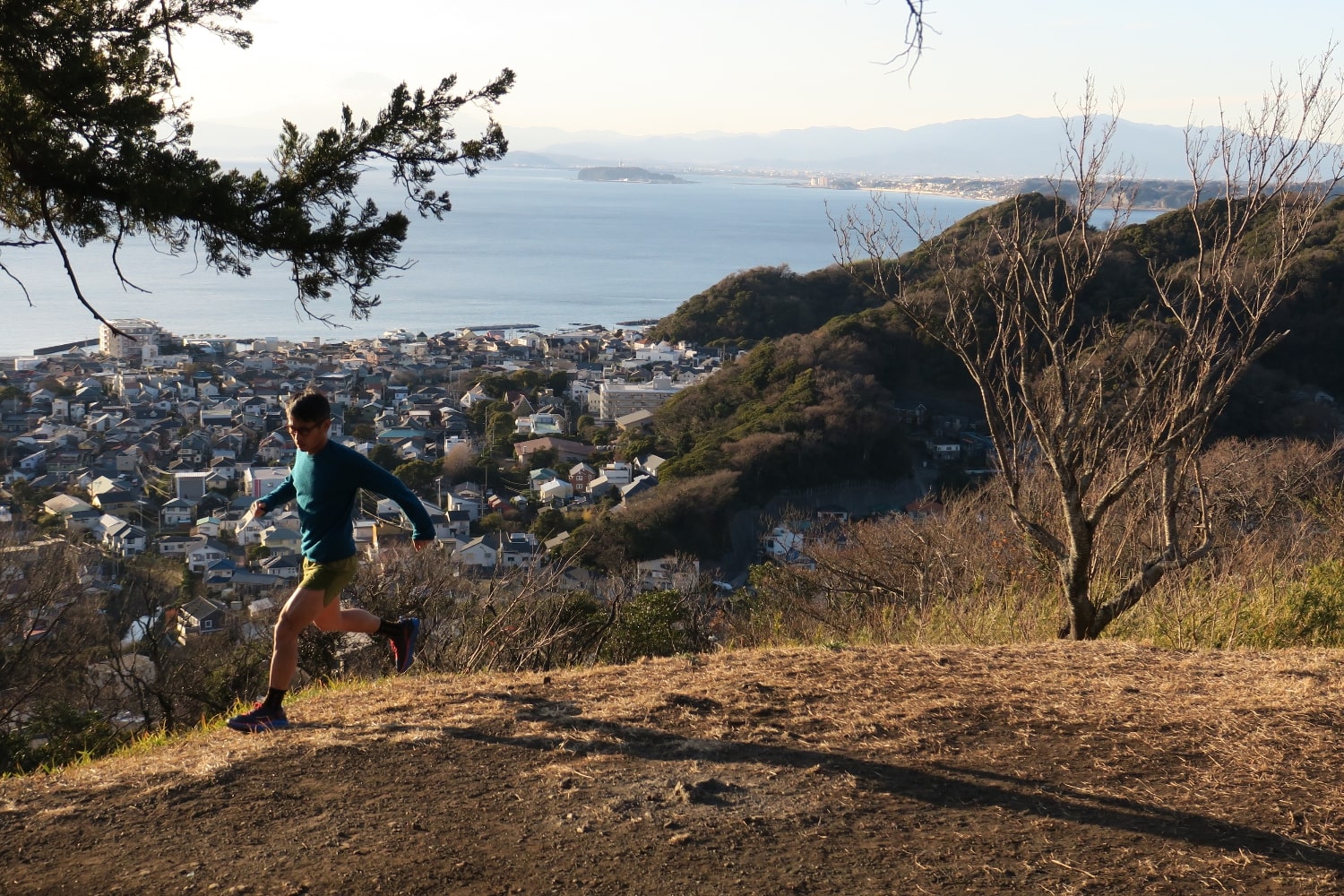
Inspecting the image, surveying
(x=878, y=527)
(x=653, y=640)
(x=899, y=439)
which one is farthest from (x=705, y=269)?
(x=653, y=640)

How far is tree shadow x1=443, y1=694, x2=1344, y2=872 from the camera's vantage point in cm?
308

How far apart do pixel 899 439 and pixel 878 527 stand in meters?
10.9

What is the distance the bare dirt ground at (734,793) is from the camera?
9.42 feet

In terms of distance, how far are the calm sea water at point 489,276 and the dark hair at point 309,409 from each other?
7.26 ft

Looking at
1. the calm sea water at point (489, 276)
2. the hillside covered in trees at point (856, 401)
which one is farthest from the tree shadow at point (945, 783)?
the hillside covered in trees at point (856, 401)

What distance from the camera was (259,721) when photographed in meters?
3.95

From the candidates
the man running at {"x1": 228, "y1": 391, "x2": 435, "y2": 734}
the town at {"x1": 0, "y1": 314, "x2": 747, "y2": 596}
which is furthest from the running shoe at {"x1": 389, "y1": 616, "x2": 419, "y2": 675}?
the town at {"x1": 0, "y1": 314, "x2": 747, "y2": 596}

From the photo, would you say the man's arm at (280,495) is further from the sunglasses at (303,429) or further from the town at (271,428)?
the town at (271,428)

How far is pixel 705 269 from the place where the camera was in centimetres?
6606

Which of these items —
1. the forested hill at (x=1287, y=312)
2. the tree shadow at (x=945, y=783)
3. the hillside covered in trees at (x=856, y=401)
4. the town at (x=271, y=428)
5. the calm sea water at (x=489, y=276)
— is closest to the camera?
the tree shadow at (x=945, y=783)

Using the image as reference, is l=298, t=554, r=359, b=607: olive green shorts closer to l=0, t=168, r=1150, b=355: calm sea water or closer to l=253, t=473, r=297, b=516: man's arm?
l=253, t=473, r=297, b=516: man's arm

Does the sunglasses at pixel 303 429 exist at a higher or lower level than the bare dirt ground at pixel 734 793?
higher

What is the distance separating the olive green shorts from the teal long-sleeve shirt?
0.07 feet

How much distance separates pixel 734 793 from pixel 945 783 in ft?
2.15
